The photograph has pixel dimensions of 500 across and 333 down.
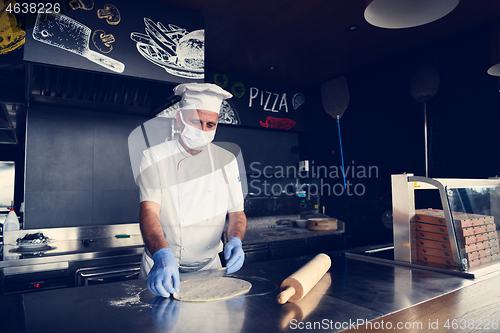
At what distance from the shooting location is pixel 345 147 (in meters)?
4.15

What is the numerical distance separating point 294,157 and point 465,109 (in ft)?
7.39

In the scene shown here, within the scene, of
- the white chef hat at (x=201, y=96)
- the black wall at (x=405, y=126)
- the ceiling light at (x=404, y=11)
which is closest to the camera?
the ceiling light at (x=404, y=11)

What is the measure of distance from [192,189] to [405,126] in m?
2.64

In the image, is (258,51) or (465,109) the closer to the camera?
(465,109)

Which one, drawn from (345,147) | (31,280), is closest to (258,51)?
(345,147)

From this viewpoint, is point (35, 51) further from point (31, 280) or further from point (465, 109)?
point (465, 109)

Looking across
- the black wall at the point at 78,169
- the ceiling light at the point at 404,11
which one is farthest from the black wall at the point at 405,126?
the black wall at the point at 78,169

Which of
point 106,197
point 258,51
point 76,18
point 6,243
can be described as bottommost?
point 6,243

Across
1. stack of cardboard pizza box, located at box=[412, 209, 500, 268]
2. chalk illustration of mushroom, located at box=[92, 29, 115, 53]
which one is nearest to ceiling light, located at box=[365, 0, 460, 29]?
stack of cardboard pizza box, located at box=[412, 209, 500, 268]

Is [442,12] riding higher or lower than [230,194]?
higher

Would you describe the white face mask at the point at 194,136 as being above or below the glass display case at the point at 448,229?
above

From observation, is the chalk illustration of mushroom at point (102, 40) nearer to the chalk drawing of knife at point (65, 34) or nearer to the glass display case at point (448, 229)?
the chalk drawing of knife at point (65, 34)

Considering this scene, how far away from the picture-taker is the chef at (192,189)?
1.72 metres

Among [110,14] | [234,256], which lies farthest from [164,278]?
[110,14]
